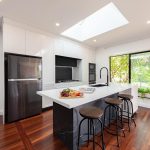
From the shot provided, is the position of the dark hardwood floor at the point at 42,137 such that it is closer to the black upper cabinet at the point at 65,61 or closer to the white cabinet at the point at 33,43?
the white cabinet at the point at 33,43

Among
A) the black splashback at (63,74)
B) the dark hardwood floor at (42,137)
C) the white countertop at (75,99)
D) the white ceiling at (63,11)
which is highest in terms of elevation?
the white ceiling at (63,11)

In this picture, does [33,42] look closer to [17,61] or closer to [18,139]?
[17,61]

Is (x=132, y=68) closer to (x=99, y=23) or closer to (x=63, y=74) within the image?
(x=99, y=23)

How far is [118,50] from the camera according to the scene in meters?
4.93

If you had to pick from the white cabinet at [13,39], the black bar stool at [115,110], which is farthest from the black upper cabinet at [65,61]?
the black bar stool at [115,110]

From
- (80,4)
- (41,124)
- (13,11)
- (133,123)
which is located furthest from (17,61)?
(133,123)

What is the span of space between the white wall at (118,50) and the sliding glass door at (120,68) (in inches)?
9.8

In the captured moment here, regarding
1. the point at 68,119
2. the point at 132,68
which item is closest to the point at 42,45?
the point at 68,119

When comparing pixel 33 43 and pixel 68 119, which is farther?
pixel 33 43

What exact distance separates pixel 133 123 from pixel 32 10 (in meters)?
3.63

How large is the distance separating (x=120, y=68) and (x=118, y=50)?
81 centimetres

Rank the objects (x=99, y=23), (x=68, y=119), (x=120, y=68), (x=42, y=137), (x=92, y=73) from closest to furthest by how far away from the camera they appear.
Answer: (x=68, y=119) < (x=42, y=137) < (x=99, y=23) < (x=120, y=68) < (x=92, y=73)

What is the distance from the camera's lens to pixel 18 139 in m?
2.14

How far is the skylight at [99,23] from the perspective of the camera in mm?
3131
